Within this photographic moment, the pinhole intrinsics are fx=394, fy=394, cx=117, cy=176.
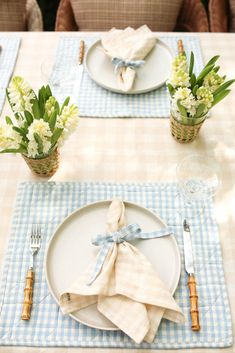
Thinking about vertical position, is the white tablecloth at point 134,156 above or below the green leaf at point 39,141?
below

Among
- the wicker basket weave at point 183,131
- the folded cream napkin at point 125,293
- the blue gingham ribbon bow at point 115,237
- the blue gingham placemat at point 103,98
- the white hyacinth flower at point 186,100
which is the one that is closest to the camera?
the folded cream napkin at point 125,293

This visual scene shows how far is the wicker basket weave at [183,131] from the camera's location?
1.11 meters

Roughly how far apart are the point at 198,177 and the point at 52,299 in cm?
50

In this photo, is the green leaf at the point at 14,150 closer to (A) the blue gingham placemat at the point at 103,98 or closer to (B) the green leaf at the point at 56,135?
(B) the green leaf at the point at 56,135

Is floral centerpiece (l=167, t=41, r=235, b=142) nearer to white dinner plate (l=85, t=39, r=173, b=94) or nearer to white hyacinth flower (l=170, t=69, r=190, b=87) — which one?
white hyacinth flower (l=170, t=69, r=190, b=87)

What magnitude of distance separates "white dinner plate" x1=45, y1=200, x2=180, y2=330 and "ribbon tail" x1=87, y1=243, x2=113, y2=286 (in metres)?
0.04

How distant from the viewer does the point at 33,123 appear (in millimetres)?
905

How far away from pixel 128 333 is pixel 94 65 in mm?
943

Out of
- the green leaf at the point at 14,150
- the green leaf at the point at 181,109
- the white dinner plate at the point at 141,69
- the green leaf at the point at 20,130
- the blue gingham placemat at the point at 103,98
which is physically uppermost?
the green leaf at the point at 20,130

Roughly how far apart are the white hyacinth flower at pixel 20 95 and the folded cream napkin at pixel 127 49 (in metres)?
0.42

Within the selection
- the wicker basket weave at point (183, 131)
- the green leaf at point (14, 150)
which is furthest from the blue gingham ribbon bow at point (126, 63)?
the green leaf at point (14, 150)

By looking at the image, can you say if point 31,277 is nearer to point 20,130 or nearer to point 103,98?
point 20,130

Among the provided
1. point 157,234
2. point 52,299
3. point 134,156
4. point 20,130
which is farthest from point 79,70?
point 52,299

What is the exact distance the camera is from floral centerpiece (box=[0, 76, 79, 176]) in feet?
3.03
